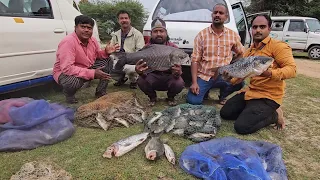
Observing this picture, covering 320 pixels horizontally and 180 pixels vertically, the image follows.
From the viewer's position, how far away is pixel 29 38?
433 centimetres

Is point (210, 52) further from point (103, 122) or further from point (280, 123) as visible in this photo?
point (103, 122)

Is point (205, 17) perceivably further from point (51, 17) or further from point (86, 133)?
point (86, 133)

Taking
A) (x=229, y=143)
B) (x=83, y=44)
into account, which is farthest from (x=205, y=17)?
(x=229, y=143)

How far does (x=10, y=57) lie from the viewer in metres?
4.08

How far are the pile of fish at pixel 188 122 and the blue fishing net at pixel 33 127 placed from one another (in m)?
1.08

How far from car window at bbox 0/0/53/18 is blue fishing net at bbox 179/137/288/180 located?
324 cm

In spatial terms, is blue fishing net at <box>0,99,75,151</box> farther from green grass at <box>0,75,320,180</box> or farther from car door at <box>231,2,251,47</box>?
car door at <box>231,2,251,47</box>

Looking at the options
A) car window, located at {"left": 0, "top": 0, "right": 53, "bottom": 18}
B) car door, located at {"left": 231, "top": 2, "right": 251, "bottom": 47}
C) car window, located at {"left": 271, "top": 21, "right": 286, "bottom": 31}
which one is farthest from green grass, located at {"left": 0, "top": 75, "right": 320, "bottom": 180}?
car window, located at {"left": 271, "top": 21, "right": 286, "bottom": 31}

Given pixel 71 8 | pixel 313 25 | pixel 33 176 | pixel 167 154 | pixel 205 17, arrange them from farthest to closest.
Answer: pixel 313 25 < pixel 205 17 < pixel 71 8 < pixel 167 154 < pixel 33 176

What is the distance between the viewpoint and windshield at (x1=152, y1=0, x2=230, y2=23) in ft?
19.5

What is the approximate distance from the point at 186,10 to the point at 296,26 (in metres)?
11.0

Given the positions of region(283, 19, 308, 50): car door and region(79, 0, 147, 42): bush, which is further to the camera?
A: region(79, 0, 147, 42): bush

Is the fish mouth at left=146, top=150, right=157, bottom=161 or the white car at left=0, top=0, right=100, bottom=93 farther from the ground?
the white car at left=0, top=0, right=100, bottom=93

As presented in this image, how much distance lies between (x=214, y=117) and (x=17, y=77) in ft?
9.74
